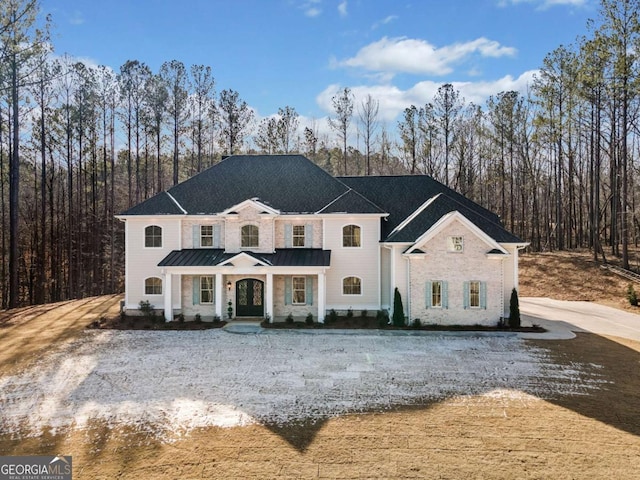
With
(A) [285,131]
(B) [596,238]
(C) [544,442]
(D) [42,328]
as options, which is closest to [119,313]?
(D) [42,328]

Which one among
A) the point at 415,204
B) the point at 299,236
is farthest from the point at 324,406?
the point at 415,204

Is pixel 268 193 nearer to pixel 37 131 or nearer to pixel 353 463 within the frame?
pixel 353 463

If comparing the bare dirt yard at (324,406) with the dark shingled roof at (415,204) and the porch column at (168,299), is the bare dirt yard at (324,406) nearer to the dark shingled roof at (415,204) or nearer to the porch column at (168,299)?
the porch column at (168,299)

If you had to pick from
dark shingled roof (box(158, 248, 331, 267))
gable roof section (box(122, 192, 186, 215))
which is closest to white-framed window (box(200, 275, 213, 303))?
dark shingled roof (box(158, 248, 331, 267))

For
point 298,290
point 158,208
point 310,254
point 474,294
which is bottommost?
point 474,294

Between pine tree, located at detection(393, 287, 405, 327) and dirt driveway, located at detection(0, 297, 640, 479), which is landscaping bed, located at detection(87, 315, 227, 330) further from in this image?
pine tree, located at detection(393, 287, 405, 327)

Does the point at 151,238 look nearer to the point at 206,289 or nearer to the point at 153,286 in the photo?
the point at 153,286
